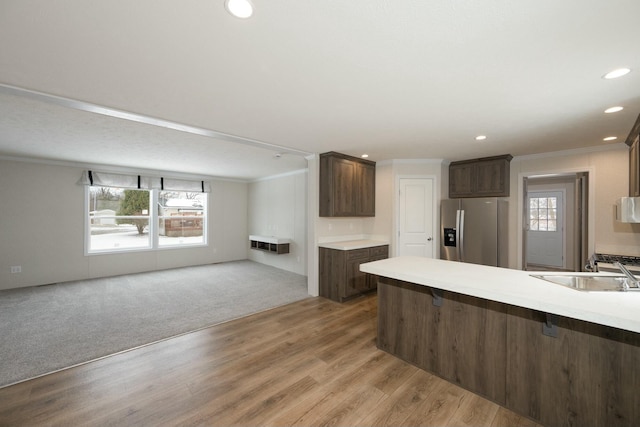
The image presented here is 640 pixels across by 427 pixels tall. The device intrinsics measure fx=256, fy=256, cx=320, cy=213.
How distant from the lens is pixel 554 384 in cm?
172

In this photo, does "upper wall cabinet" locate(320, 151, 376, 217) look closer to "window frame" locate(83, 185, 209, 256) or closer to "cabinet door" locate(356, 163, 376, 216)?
"cabinet door" locate(356, 163, 376, 216)

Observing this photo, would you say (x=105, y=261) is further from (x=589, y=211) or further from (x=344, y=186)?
(x=589, y=211)

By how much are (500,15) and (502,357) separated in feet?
7.34

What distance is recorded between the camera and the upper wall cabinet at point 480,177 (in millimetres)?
4406

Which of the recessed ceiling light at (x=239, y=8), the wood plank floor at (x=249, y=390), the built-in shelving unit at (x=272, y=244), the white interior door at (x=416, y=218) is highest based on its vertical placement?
the recessed ceiling light at (x=239, y=8)

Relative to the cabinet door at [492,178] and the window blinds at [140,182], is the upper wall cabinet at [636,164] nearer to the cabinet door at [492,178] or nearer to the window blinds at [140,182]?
the cabinet door at [492,178]

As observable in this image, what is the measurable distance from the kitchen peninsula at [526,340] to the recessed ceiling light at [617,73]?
1.55 m

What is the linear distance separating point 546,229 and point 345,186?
19.9 ft

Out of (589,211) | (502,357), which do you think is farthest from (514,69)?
(589,211)

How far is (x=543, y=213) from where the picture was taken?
6.85 metres

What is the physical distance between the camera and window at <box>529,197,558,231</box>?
6.68 meters

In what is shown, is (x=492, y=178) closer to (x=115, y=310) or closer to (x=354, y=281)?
(x=354, y=281)

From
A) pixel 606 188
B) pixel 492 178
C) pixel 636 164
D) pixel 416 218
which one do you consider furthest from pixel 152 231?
pixel 606 188

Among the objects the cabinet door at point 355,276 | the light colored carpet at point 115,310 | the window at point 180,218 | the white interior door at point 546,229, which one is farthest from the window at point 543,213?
the window at point 180,218
